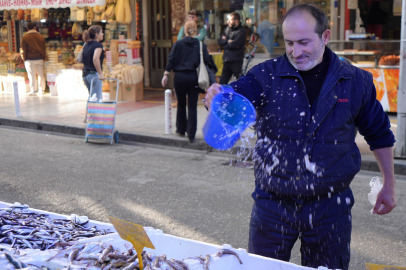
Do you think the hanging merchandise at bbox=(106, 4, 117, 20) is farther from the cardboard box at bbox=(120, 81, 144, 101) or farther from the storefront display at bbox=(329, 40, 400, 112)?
the storefront display at bbox=(329, 40, 400, 112)

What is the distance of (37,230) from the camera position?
122 inches

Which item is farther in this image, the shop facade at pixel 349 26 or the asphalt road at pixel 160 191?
the shop facade at pixel 349 26

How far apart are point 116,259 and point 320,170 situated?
1193mm

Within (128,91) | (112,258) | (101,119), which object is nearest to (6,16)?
(128,91)

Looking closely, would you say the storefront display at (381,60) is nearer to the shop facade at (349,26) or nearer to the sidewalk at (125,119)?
the shop facade at (349,26)

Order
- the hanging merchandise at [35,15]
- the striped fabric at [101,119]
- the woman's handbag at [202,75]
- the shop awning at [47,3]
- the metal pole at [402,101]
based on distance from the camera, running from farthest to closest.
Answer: the hanging merchandise at [35,15] → the shop awning at [47,3] → the striped fabric at [101,119] → the woman's handbag at [202,75] → the metal pole at [402,101]

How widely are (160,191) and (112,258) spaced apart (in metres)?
3.62

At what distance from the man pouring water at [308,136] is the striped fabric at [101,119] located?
681 centimetres

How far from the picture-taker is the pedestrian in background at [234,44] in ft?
38.5

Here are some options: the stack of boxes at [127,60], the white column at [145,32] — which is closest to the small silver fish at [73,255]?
the stack of boxes at [127,60]

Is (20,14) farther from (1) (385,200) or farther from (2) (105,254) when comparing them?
(1) (385,200)

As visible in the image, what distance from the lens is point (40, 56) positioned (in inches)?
600

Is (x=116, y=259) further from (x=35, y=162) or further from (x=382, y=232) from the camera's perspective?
(x=35, y=162)

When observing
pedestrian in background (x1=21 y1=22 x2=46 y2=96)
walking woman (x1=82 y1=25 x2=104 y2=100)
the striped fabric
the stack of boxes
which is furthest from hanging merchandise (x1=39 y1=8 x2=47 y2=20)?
the striped fabric
